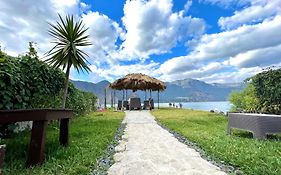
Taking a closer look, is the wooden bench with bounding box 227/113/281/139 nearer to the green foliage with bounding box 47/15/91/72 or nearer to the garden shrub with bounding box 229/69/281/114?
the garden shrub with bounding box 229/69/281/114

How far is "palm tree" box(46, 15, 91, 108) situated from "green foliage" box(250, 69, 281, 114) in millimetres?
6770

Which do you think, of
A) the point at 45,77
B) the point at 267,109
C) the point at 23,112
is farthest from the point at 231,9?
the point at 23,112

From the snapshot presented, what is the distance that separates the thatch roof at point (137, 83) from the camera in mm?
26406

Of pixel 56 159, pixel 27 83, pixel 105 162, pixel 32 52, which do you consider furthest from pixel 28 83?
pixel 105 162

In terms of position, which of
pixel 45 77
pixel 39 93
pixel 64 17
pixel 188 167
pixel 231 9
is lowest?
pixel 188 167

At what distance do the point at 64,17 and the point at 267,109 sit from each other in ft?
27.2

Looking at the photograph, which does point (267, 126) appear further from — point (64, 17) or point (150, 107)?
point (150, 107)

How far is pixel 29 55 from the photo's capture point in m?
7.66

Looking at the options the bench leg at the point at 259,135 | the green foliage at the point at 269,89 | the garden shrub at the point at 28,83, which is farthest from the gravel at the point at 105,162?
the green foliage at the point at 269,89

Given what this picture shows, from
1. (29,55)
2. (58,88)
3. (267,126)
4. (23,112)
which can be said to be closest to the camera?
(23,112)

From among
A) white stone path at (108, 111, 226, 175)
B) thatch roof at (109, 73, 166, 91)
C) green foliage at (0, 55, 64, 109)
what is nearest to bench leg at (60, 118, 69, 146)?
white stone path at (108, 111, 226, 175)

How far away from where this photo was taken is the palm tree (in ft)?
29.7

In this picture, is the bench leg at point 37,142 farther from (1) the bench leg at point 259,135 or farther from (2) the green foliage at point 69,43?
(2) the green foliage at point 69,43

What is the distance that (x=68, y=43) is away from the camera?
9.20 metres
